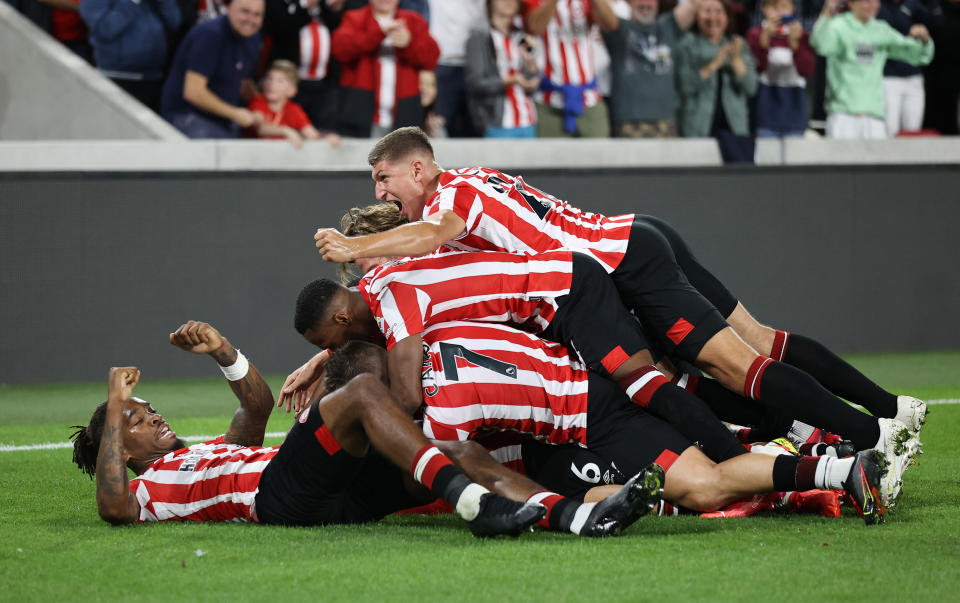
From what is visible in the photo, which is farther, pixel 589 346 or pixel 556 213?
pixel 556 213

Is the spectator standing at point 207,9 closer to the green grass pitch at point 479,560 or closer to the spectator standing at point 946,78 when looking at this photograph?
the green grass pitch at point 479,560

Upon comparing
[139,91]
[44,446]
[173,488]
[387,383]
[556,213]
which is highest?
[139,91]

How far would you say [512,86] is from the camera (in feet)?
37.2

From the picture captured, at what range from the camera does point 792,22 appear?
1224 centimetres

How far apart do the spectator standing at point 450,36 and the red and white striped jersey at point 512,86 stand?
0.33 m

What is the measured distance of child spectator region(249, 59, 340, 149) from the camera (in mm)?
10766

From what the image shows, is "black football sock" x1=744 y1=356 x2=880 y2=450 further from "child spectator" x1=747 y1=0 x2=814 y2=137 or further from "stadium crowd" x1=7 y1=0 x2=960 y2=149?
"child spectator" x1=747 y1=0 x2=814 y2=137

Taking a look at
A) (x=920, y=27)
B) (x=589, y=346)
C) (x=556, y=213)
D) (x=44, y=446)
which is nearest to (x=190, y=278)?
(x=44, y=446)

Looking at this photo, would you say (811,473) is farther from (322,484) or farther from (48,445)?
(48,445)

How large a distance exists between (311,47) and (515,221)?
5753 mm

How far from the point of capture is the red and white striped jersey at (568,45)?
11.5 metres

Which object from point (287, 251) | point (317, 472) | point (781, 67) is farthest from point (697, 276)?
point (781, 67)

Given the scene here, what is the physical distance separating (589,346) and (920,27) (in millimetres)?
9470

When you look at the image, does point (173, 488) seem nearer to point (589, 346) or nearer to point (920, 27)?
point (589, 346)
